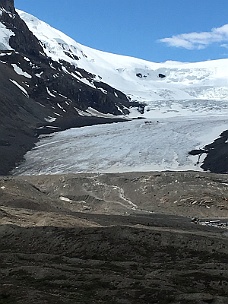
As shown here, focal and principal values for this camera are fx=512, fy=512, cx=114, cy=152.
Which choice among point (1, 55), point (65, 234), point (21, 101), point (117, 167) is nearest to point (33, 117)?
point (21, 101)

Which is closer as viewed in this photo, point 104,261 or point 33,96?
point 104,261

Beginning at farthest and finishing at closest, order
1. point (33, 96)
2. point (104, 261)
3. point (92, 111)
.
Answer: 1. point (92, 111)
2. point (33, 96)
3. point (104, 261)

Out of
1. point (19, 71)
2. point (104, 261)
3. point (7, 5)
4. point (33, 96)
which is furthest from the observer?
point (7, 5)

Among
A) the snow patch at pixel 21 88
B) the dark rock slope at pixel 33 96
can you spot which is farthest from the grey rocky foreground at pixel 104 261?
the snow patch at pixel 21 88

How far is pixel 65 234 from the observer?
1789cm

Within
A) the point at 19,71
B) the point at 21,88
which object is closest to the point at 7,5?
the point at 19,71

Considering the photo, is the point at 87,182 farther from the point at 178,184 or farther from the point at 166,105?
the point at 166,105

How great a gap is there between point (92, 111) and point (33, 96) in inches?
856

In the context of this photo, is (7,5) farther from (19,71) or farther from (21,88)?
(21,88)

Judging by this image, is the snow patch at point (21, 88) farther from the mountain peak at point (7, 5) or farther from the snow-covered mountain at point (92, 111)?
the mountain peak at point (7, 5)

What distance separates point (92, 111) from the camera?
437 feet

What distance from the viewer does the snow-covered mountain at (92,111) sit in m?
63.3

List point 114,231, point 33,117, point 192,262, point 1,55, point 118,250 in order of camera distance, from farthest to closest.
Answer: point 1,55
point 33,117
point 114,231
point 118,250
point 192,262

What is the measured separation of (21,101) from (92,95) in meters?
36.0
